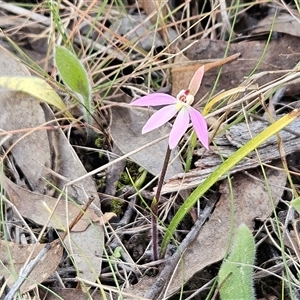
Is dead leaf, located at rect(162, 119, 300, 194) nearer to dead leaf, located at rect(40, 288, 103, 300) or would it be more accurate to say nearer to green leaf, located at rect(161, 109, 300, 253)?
green leaf, located at rect(161, 109, 300, 253)

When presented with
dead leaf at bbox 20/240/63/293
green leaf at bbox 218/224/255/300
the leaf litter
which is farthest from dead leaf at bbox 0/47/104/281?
green leaf at bbox 218/224/255/300

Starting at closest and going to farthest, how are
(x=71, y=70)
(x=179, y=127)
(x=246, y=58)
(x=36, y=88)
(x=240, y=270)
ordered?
1. (x=179, y=127)
2. (x=240, y=270)
3. (x=71, y=70)
4. (x=36, y=88)
5. (x=246, y=58)

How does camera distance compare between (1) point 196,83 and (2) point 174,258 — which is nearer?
(1) point 196,83

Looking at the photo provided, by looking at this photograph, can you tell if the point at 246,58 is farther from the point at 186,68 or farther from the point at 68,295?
the point at 68,295

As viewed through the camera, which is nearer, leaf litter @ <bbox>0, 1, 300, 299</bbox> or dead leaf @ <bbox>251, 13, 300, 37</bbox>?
leaf litter @ <bbox>0, 1, 300, 299</bbox>

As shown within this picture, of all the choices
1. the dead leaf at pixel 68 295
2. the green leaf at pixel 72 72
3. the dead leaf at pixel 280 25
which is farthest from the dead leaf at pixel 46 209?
the dead leaf at pixel 280 25

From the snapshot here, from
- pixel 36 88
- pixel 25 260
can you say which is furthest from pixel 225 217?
pixel 36 88

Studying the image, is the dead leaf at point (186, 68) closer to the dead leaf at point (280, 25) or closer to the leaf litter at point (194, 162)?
the leaf litter at point (194, 162)
